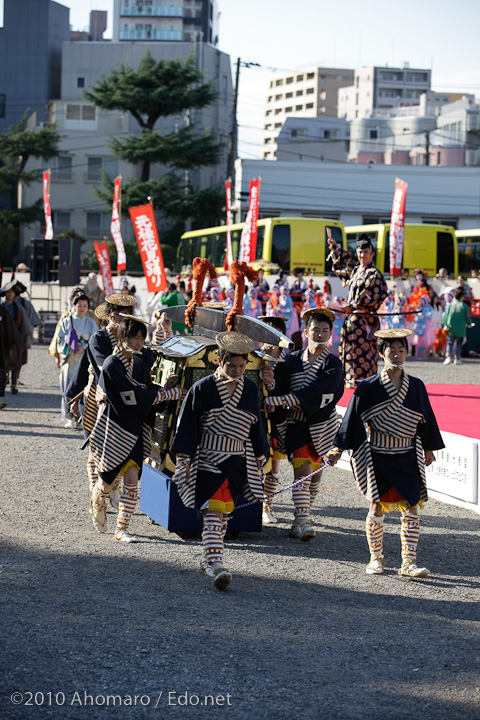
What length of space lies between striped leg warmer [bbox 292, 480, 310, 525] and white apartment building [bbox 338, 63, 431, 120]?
270 ft

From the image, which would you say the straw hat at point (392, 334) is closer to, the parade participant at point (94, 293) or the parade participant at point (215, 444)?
the parade participant at point (215, 444)

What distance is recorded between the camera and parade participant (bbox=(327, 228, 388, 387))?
980 centimetres

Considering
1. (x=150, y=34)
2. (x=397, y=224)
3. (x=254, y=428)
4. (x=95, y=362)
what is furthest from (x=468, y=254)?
(x=150, y=34)

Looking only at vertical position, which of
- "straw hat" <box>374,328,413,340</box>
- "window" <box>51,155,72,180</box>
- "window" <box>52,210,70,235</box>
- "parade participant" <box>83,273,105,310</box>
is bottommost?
"parade participant" <box>83,273,105,310</box>

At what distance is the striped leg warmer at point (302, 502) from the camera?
6305 mm

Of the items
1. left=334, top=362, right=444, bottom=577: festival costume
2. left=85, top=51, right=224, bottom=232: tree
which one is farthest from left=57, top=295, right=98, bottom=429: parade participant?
left=85, top=51, right=224, bottom=232: tree

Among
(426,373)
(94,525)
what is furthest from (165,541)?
(426,373)

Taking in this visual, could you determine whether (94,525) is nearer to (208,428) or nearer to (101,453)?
(101,453)

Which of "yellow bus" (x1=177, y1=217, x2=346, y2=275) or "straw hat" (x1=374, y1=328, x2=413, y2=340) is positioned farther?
"yellow bus" (x1=177, y1=217, x2=346, y2=275)

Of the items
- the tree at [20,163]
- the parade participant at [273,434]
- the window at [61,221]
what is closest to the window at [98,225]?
the window at [61,221]

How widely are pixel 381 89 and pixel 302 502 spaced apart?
86.9 meters

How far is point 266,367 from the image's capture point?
6.29 m

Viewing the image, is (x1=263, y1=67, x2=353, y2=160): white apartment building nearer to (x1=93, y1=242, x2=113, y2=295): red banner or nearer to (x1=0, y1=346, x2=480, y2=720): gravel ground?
(x1=93, y1=242, x2=113, y2=295): red banner

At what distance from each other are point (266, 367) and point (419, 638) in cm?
242
